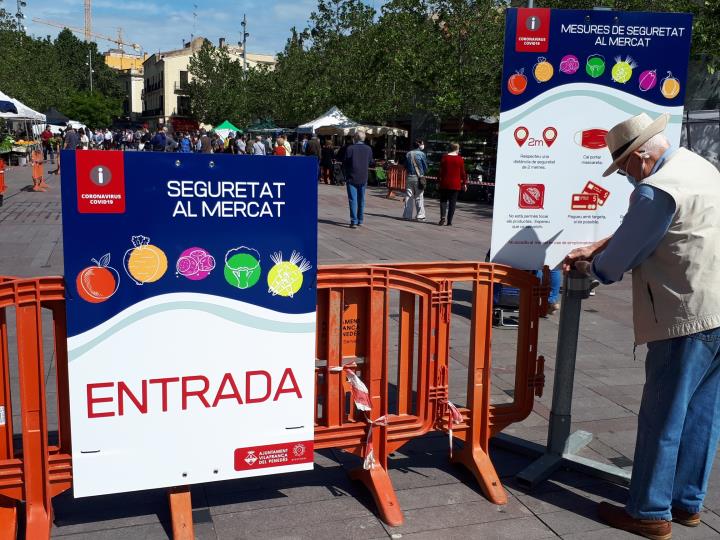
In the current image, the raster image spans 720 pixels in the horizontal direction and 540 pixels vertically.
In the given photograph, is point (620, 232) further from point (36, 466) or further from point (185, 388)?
point (36, 466)

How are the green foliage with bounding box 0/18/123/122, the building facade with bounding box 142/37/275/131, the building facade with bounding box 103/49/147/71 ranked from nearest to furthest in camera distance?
1. the green foliage with bounding box 0/18/123/122
2. the building facade with bounding box 142/37/275/131
3. the building facade with bounding box 103/49/147/71

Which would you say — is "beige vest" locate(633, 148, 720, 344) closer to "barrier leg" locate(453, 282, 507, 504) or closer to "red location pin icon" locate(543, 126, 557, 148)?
"red location pin icon" locate(543, 126, 557, 148)

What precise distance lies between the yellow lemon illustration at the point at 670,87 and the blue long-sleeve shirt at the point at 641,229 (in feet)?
2.58

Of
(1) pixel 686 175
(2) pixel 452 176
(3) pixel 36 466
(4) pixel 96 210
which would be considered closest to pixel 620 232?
(1) pixel 686 175

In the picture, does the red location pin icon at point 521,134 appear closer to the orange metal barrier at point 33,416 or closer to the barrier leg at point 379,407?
the barrier leg at point 379,407

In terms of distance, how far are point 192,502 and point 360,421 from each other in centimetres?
96

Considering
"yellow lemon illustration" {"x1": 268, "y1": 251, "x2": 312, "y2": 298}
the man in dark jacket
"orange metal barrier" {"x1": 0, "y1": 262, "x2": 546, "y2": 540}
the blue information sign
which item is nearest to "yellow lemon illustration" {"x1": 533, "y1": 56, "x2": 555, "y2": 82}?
"orange metal barrier" {"x1": 0, "y1": 262, "x2": 546, "y2": 540}

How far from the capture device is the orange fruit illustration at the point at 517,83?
380 centimetres

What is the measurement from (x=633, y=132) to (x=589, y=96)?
683 millimetres

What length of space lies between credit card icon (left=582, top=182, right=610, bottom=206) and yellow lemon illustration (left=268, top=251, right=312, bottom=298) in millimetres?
1723

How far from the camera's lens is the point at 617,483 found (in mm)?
4004

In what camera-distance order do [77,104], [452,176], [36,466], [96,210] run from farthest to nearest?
[77,104], [452,176], [36,466], [96,210]

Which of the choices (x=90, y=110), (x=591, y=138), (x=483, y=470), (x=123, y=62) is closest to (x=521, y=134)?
(x=591, y=138)

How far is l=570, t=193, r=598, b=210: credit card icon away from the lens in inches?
157
